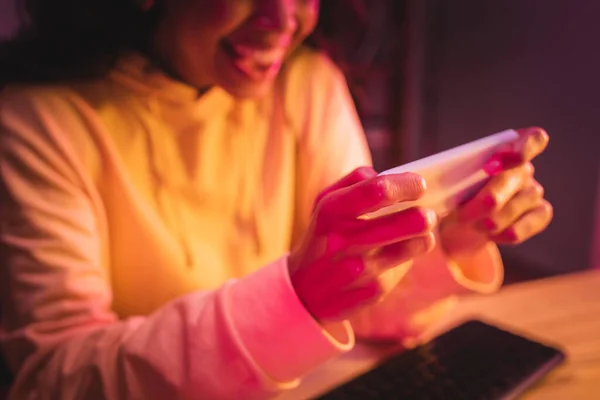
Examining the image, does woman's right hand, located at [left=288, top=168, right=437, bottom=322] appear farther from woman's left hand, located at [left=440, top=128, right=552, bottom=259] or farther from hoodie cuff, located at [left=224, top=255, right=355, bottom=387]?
woman's left hand, located at [left=440, top=128, right=552, bottom=259]

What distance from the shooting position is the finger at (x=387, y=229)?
429 mm

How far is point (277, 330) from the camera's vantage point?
481 millimetres

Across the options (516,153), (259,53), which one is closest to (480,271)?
(516,153)

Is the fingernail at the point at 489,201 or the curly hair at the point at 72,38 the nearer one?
the fingernail at the point at 489,201

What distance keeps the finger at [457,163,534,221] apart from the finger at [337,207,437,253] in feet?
0.52

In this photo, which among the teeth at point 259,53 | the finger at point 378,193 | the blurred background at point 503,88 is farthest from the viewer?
the blurred background at point 503,88

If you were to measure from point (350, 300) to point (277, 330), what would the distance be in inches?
3.0

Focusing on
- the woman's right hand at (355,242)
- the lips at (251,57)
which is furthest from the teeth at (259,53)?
the woman's right hand at (355,242)

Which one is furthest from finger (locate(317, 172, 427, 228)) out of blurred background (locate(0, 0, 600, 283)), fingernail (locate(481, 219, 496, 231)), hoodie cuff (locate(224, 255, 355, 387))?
blurred background (locate(0, 0, 600, 283))

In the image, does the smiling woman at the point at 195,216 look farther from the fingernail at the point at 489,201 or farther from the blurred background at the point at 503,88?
the blurred background at the point at 503,88

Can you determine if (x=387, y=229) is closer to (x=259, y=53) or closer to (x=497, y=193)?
(x=497, y=193)

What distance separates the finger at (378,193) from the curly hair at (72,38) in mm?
452

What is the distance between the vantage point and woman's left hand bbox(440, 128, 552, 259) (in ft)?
1.81

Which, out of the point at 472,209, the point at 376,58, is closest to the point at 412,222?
the point at 472,209
